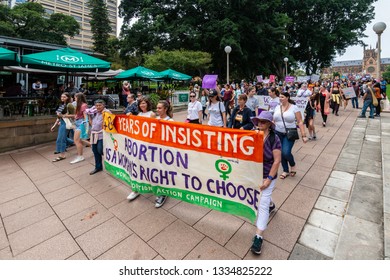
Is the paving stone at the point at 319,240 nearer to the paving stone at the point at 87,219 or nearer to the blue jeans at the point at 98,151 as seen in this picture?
the paving stone at the point at 87,219

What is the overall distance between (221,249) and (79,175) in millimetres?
4026

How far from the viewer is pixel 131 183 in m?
4.04

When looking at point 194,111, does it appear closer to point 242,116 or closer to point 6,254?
point 242,116

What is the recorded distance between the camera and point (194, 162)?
3.21 meters

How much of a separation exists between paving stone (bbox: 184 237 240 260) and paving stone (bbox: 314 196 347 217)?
1885 mm

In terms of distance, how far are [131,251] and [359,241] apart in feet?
9.56

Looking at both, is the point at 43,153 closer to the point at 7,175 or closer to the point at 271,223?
the point at 7,175

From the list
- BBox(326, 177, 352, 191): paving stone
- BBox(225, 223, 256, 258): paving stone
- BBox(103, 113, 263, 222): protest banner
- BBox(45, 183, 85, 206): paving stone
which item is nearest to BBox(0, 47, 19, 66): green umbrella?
BBox(45, 183, 85, 206): paving stone

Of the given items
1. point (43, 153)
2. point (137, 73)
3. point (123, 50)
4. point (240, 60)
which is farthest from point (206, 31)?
point (43, 153)

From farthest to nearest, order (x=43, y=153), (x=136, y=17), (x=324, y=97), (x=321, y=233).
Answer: (x=136, y=17) < (x=324, y=97) < (x=43, y=153) < (x=321, y=233)

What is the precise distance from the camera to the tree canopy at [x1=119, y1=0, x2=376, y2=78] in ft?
87.2

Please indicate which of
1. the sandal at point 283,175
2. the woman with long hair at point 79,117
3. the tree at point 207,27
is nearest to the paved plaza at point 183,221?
the sandal at point 283,175

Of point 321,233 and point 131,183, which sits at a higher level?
point 131,183

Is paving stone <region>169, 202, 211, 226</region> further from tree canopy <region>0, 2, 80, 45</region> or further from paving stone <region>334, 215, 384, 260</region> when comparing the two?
tree canopy <region>0, 2, 80, 45</region>
